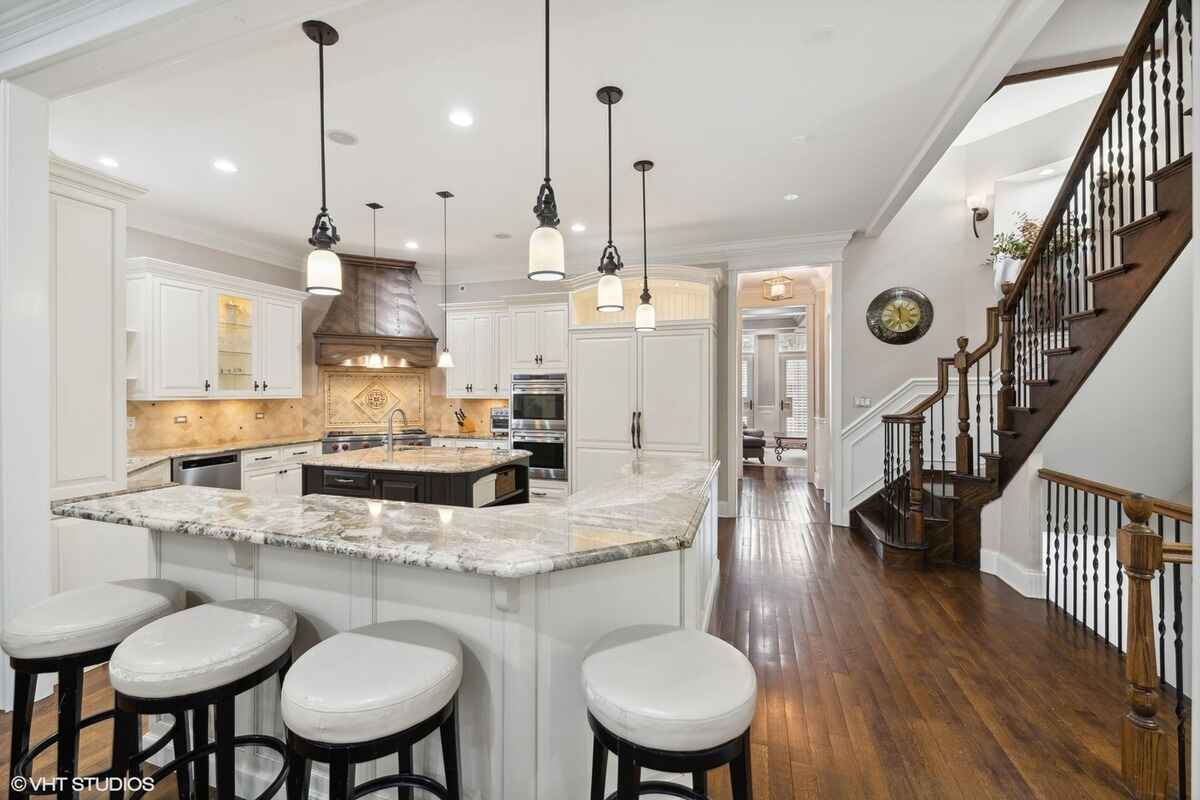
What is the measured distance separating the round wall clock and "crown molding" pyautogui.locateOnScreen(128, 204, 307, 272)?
6.35 meters

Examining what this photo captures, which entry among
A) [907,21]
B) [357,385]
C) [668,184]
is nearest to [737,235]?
[668,184]

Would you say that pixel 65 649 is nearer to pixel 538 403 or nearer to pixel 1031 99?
pixel 538 403

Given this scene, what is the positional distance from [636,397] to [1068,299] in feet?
11.0

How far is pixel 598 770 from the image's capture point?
4.11 feet

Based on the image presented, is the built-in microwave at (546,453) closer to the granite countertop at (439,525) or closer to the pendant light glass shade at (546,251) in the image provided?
the granite countertop at (439,525)

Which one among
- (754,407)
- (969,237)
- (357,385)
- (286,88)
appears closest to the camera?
(286,88)

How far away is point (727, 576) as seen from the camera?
375cm

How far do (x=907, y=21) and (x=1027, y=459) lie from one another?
9.49 ft

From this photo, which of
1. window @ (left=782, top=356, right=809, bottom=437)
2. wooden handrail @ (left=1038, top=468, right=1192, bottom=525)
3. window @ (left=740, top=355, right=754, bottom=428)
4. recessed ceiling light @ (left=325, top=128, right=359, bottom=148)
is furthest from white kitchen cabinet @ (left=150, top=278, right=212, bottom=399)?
window @ (left=782, top=356, right=809, bottom=437)

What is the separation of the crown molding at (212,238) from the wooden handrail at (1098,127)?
688cm

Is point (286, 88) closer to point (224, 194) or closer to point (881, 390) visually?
point (224, 194)

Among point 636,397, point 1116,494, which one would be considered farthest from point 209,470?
point 1116,494

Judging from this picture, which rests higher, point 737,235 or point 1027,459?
point 737,235

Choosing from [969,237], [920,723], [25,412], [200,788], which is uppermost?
[969,237]
